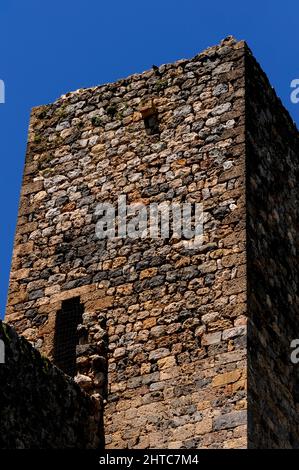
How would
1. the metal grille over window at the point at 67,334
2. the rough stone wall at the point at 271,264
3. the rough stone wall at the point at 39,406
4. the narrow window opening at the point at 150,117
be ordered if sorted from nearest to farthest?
the rough stone wall at the point at 39,406
the rough stone wall at the point at 271,264
the metal grille over window at the point at 67,334
the narrow window opening at the point at 150,117

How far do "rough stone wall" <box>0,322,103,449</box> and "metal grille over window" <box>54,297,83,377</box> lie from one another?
76cm

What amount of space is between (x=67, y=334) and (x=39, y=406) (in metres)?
1.85

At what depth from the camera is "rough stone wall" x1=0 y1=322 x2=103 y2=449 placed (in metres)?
11.6

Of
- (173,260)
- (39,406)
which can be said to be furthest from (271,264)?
(39,406)

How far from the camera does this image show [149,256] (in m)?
13.8

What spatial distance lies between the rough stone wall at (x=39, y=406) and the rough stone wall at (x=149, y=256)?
0.34m

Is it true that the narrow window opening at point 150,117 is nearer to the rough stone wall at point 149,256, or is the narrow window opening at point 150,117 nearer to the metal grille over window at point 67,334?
the rough stone wall at point 149,256

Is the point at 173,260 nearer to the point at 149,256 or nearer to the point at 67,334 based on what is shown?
the point at 149,256

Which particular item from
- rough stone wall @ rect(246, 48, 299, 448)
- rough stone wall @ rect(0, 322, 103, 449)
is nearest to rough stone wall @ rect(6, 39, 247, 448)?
rough stone wall @ rect(246, 48, 299, 448)

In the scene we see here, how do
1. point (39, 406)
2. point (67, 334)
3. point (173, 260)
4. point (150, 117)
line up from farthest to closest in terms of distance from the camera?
1. point (150, 117)
2. point (67, 334)
3. point (173, 260)
4. point (39, 406)

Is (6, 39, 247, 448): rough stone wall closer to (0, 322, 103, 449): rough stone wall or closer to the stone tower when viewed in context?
the stone tower

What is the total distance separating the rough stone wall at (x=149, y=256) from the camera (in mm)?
12719

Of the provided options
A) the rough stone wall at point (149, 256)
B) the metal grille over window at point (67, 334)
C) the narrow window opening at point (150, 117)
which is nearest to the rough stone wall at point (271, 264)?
the rough stone wall at point (149, 256)
